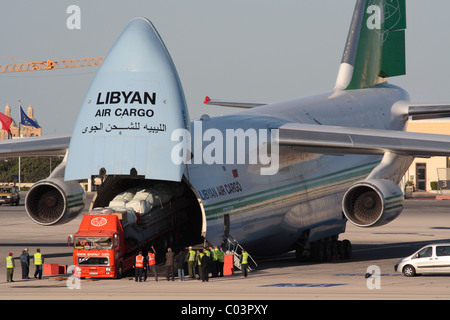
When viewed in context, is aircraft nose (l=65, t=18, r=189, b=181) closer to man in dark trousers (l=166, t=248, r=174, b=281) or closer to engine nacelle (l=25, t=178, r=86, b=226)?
man in dark trousers (l=166, t=248, r=174, b=281)

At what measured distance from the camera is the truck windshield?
2420cm

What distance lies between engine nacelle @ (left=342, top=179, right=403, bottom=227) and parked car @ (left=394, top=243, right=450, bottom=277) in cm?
151

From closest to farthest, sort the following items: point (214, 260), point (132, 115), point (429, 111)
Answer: point (132, 115)
point (214, 260)
point (429, 111)

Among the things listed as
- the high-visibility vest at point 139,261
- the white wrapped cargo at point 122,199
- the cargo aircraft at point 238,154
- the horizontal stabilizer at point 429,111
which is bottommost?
the high-visibility vest at point 139,261

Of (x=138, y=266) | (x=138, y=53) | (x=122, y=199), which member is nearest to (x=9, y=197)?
(x=122, y=199)

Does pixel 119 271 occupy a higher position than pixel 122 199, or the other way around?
pixel 122 199

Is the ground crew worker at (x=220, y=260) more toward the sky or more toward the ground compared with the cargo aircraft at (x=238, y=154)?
more toward the ground

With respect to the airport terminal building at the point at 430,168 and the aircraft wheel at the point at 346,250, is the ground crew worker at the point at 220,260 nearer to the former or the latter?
the aircraft wheel at the point at 346,250

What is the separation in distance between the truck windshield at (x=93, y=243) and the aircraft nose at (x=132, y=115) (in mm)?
1881

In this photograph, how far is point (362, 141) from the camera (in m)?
27.5

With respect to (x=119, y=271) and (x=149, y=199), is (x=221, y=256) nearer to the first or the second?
(x=149, y=199)

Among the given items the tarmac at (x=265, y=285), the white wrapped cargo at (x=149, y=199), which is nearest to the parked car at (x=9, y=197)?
the tarmac at (x=265, y=285)

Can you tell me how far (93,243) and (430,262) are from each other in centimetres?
1057

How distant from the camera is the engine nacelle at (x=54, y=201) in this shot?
2744cm
